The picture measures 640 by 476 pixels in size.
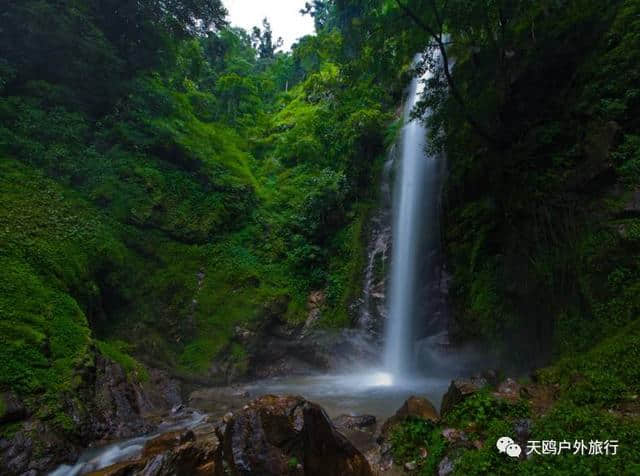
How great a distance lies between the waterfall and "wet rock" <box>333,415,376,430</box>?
172 inches

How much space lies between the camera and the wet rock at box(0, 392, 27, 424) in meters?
5.13

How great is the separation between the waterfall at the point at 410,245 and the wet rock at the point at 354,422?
4372 mm

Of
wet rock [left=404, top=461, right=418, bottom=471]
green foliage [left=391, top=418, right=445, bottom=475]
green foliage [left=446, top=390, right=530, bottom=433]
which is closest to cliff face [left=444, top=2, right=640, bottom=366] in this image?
green foliage [left=446, top=390, right=530, bottom=433]

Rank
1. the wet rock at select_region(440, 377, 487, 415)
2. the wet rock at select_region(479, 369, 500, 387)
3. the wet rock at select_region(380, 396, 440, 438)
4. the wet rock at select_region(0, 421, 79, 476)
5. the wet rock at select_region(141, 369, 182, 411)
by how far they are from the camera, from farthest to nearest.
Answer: the wet rock at select_region(141, 369, 182, 411) → the wet rock at select_region(479, 369, 500, 387) → the wet rock at select_region(380, 396, 440, 438) → the wet rock at select_region(440, 377, 487, 415) → the wet rock at select_region(0, 421, 79, 476)

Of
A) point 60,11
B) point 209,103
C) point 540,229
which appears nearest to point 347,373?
point 540,229

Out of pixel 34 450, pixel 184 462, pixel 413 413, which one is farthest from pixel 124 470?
pixel 413 413

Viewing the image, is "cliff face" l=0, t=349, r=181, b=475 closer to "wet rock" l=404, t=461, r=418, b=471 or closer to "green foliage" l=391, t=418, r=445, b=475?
"green foliage" l=391, t=418, r=445, b=475

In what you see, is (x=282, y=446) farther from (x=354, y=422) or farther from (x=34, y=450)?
(x=34, y=450)

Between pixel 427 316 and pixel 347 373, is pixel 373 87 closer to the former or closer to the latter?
pixel 427 316

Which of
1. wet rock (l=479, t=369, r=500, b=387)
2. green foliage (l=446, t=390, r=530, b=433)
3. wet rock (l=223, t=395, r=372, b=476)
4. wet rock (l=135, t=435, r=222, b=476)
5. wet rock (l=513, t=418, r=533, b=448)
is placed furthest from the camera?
wet rock (l=479, t=369, r=500, b=387)

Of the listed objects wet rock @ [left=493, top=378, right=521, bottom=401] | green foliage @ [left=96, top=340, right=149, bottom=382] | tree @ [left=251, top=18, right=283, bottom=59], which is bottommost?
green foliage @ [left=96, top=340, right=149, bottom=382]

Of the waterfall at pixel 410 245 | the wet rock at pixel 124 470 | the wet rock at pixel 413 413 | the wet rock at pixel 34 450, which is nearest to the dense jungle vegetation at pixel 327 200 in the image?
the wet rock at pixel 34 450

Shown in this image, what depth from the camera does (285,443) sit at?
396 cm

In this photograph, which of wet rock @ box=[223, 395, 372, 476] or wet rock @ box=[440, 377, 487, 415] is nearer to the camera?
wet rock @ box=[223, 395, 372, 476]
